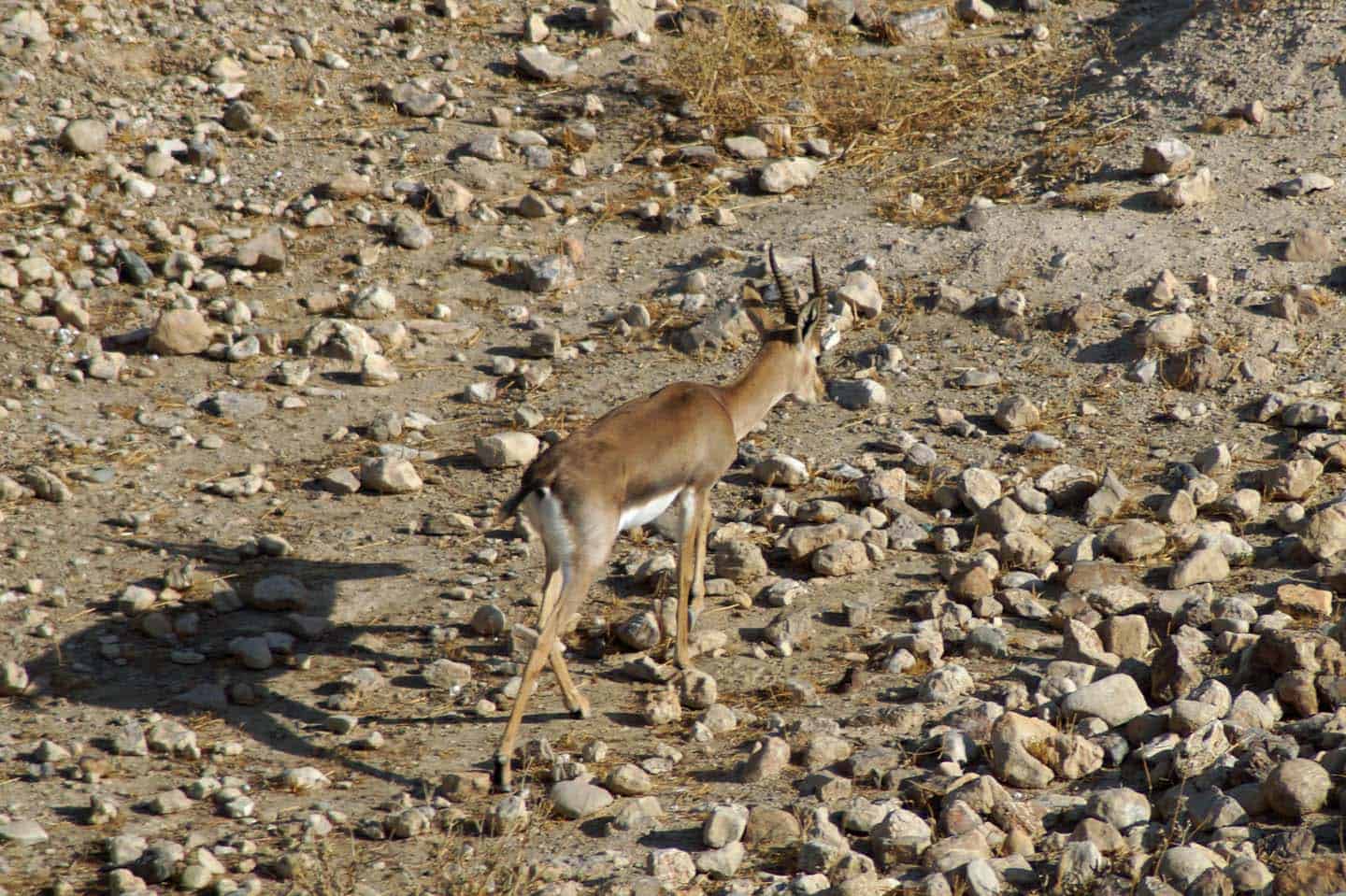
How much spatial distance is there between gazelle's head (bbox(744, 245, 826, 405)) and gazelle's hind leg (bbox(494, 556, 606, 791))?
2.37 metres

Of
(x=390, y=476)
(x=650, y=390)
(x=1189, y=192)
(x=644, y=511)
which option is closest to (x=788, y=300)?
(x=650, y=390)

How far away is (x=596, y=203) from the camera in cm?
1094

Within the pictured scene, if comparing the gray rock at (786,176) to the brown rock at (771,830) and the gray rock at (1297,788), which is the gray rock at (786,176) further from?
the gray rock at (1297,788)

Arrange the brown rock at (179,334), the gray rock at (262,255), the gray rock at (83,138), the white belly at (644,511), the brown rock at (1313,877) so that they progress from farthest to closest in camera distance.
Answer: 1. the gray rock at (83,138)
2. the gray rock at (262,255)
3. the brown rock at (179,334)
4. the white belly at (644,511)
5. the brown rock at (1313,877)

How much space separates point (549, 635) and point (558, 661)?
209 millimetres

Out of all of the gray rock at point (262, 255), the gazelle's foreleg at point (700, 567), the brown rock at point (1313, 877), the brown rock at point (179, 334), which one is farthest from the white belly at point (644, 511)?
the gray rock at point (262, 255)

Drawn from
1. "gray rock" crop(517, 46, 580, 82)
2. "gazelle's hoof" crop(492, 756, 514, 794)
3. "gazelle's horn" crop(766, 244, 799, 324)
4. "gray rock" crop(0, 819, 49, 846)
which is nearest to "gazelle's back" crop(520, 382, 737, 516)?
"gazelle's horn" crop(766, 244, 799, 324)

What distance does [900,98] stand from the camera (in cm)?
1208

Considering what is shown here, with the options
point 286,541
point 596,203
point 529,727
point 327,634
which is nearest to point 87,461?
point 286,541

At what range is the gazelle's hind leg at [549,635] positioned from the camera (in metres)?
5.74

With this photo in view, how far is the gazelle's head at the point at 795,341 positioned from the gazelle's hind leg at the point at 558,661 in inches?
92.4

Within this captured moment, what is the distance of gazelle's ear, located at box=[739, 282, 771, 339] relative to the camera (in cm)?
833

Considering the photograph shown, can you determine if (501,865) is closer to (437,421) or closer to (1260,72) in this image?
(437,421)

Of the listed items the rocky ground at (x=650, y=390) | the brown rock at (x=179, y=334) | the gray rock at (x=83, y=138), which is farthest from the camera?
the gray rock at (x=83, y=138)
